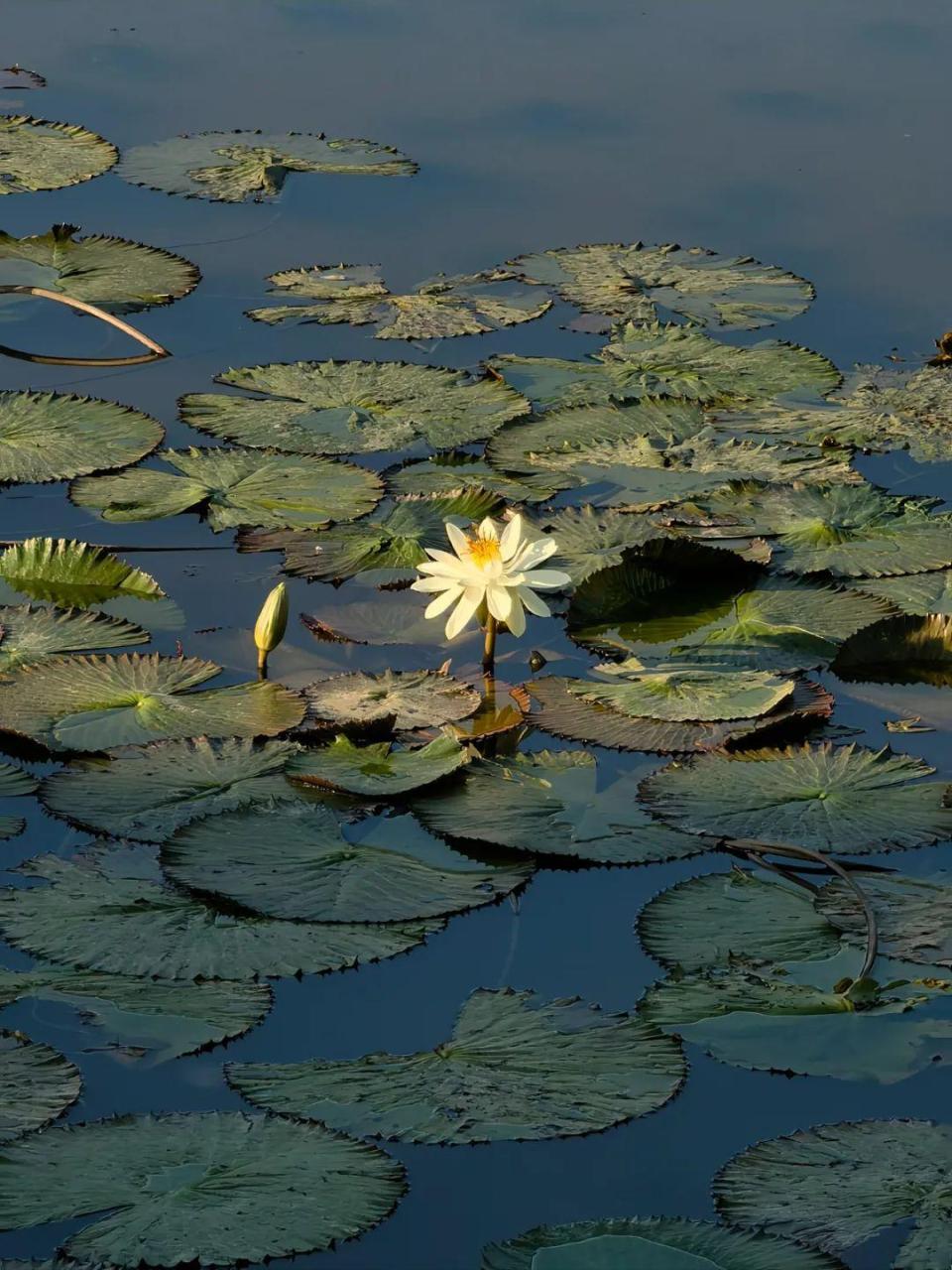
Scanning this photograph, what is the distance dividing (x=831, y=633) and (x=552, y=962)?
1.23m

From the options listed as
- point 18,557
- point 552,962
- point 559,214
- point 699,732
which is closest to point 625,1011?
point 552,962

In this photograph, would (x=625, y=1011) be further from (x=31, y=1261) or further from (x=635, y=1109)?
(x=31, y=1261)

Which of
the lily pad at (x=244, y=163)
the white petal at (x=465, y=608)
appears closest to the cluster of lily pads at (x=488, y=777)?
the white petal at (x=465, y=608)

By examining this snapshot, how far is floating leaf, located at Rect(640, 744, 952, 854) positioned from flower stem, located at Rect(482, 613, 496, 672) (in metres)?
0.51

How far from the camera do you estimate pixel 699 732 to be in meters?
3.31

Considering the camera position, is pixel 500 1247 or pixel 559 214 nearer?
pixel 500 1247

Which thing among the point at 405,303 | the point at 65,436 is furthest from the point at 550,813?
the point at 405,303

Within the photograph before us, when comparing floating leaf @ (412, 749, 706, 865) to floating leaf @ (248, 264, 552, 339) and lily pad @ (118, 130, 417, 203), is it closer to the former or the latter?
floating leaf @ (248, 264, 552, 339)

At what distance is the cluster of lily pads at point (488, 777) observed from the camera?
2307 millimetres

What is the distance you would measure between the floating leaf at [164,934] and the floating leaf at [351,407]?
1.84 meters

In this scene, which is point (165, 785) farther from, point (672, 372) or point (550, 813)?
point (672, 372)

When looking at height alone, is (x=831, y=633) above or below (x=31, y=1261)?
above

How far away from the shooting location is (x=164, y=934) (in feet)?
9.15

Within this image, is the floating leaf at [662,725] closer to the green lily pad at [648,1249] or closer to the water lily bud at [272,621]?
the water lily bud at [272,621]
